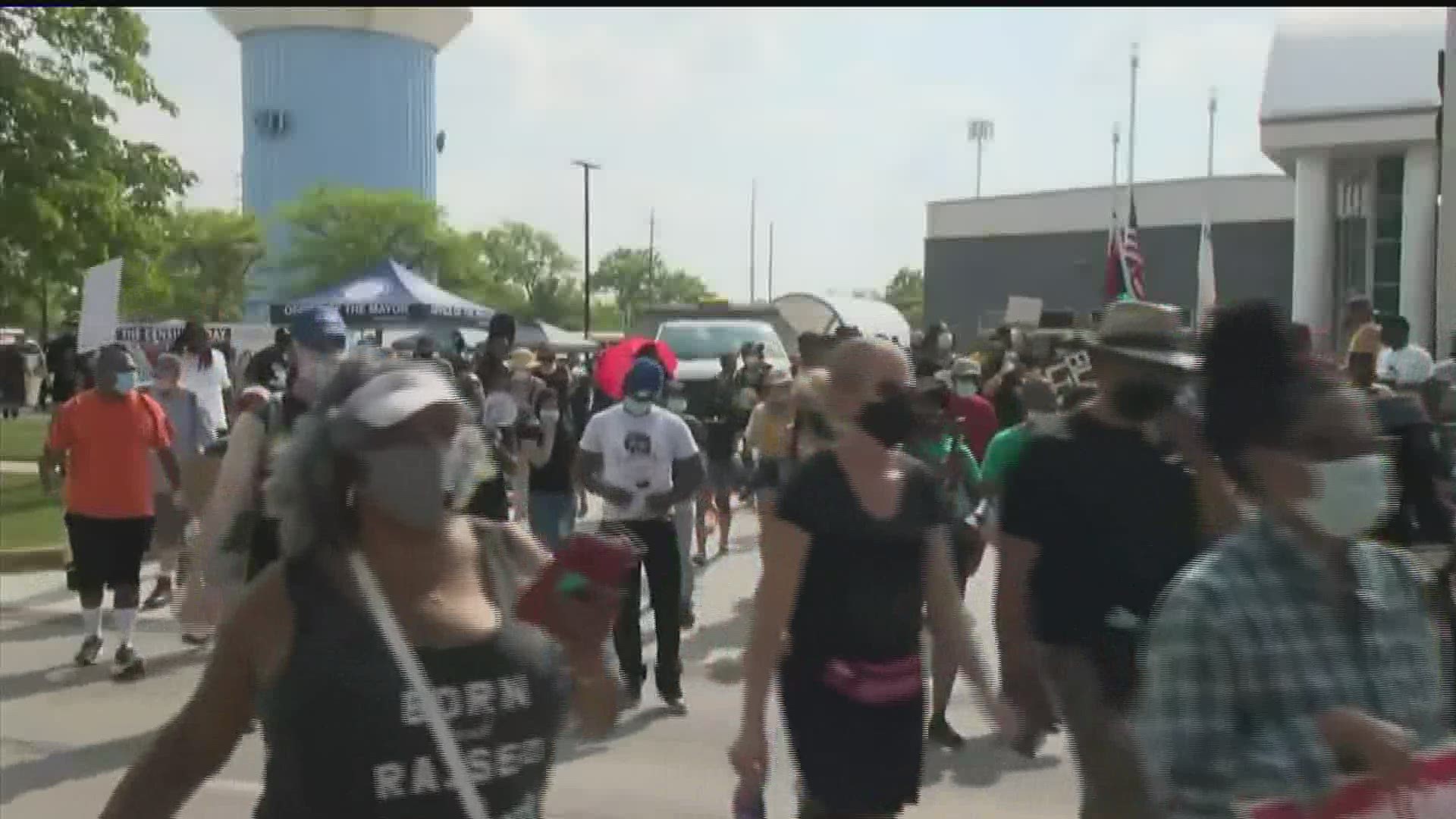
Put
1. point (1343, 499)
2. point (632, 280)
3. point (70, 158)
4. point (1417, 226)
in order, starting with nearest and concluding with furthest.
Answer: point (1343, 499) → point (70, 158) → point (1417, 226) → point (632, 280)

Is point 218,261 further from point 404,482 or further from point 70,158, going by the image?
point 404,482

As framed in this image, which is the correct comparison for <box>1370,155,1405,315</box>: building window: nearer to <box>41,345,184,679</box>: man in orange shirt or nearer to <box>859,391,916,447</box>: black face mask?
<box>41,345,184,679</box>: man in orange shirt

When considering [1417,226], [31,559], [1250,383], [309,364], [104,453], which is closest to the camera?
[1250,383]

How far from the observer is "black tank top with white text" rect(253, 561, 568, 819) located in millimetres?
2562

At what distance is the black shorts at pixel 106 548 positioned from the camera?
356 inches

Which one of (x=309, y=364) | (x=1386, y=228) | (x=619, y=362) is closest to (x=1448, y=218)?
(x=619, y=362)

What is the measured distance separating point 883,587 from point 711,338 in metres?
18.1

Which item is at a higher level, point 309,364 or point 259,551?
point 309,364

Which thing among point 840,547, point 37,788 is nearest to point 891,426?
point 840,547

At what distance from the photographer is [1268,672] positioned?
2.53m

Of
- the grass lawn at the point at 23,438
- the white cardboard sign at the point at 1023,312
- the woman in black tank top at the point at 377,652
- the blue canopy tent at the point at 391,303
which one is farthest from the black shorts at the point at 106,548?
the white cardboard sign at the point at 1023,312

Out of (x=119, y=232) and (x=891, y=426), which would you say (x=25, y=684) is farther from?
(x=119, y=232)

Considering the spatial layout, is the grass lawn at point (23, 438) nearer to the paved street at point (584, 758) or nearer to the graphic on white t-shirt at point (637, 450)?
the paved street at point (584, 758)

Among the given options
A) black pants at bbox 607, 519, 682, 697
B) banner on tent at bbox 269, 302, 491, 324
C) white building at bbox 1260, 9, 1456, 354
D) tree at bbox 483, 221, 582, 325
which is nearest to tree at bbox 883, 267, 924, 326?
tree at bbox 483, 221, 582, 325
